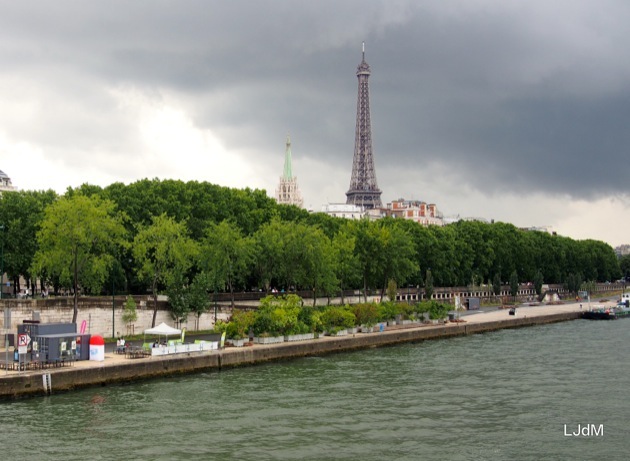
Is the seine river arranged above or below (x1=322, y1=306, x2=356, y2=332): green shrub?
below

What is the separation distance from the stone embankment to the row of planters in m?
1.40

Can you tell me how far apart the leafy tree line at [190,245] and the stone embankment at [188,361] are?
13.1 metres

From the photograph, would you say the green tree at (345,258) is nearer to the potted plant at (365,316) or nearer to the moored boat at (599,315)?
the potted plant at (365,316)

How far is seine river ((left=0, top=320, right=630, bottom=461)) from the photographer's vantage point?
109ft

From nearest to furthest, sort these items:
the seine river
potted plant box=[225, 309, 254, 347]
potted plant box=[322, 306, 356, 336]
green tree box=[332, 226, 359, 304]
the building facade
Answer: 1. the seine river
2. potted plant box=[225, 309, 254, 347]
3. potted plant box=[322, 306, 356, 336]
4. green tree box=[332, 226, 359, 304]
5. the building facade

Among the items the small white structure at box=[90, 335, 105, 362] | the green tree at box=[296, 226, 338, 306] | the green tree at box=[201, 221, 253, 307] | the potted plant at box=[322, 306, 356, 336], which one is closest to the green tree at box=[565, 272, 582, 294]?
the green tree at box=[296, 226, 338, 306]

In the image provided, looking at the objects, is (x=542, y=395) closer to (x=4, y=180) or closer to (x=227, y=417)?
(x=227, y=417)

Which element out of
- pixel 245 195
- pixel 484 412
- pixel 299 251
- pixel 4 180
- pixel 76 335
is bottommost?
pixel 484 412

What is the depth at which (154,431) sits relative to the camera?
1420 inches

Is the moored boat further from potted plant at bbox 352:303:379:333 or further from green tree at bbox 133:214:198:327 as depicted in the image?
green tree at bbox 133:214:198:327

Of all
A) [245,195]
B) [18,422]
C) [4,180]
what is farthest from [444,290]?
[18,422]

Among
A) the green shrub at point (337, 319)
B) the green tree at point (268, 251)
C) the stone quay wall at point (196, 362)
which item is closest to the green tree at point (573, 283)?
the stone quay wall at point (196, 362)

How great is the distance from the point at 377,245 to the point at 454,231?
43.1 metres

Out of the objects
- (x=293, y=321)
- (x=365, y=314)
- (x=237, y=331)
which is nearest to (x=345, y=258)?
(x=365, y=314)
